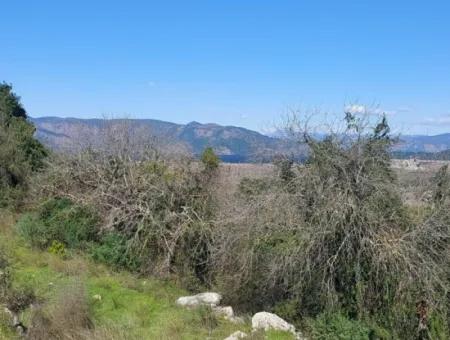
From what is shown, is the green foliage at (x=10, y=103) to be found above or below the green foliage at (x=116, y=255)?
above

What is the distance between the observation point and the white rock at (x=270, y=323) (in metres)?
9.42

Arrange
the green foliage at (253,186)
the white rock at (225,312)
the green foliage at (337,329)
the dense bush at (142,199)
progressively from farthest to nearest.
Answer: the dense bush at (142,199) < the green foliage at (253,186) < the white rock at (225,312) < the green foliage at (337,329)

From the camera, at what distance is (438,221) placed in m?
10.1

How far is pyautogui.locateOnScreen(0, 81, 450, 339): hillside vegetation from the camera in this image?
9648 mm

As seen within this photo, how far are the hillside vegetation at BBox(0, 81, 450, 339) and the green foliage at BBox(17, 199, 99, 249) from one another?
0.58m

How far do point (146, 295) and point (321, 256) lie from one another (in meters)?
4.33

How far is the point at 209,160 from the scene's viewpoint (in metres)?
16.9

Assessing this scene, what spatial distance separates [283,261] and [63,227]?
26.7 ft

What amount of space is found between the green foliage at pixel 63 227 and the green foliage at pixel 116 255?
1.01m

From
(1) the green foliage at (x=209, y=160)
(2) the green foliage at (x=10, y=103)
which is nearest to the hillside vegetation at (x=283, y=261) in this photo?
(1) the green foliage at (x=209, y=160)

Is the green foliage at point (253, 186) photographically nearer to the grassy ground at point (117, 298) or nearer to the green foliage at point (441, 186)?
the grassy ground at point (117, 298)

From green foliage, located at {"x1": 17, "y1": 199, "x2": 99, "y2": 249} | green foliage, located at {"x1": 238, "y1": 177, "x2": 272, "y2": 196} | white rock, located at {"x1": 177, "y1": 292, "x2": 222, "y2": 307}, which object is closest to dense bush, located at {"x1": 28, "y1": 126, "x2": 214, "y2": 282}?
green foliage, located at {"x1": 17, "y1": 199, "x2": 99, "y2": 249}

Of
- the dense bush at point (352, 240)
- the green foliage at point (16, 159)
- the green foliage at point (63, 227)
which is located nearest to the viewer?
the dense bush at point (352, 240)

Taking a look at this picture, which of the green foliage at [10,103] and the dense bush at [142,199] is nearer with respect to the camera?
the dense bush at [142,199]
